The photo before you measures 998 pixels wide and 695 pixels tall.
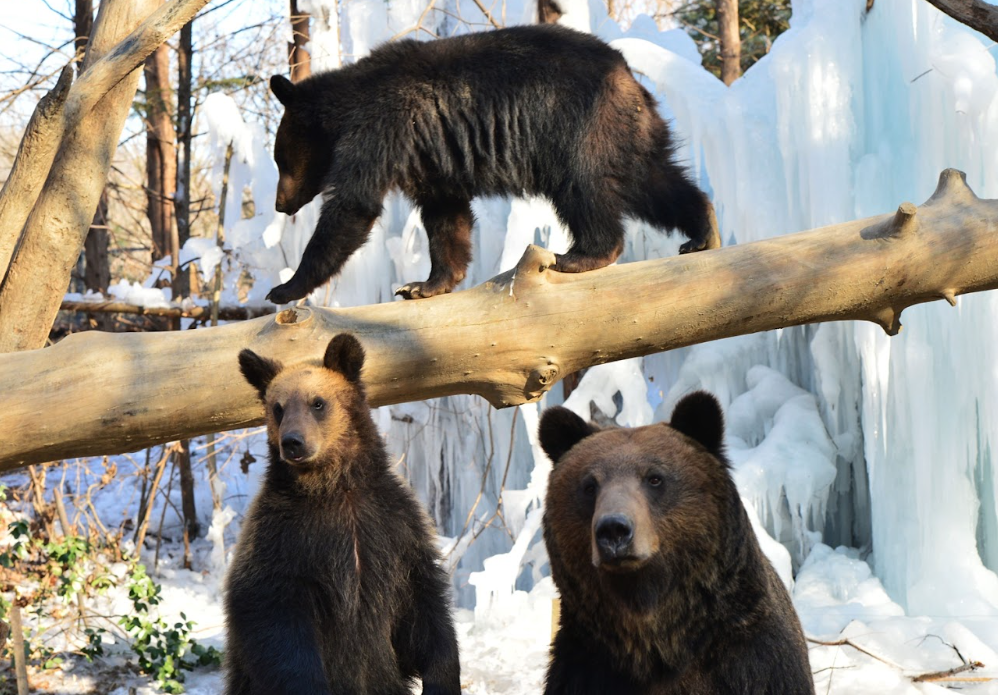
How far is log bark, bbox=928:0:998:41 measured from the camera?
4.48 meters

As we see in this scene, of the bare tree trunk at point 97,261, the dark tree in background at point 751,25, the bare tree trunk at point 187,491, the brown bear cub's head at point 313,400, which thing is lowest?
the bare tree trunk at point 187,491

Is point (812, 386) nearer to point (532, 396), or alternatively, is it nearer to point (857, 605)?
point (857, 605)

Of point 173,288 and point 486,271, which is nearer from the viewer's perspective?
point 486,271

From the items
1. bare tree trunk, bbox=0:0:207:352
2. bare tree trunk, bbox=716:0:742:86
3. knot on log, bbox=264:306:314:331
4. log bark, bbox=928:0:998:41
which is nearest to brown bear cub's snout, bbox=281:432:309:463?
knot on log, bbox=264:306:314:331

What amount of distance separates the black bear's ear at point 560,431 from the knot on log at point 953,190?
1.92 m

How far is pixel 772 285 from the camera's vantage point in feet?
13.2

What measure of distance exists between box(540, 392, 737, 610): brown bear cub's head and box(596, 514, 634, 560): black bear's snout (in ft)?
0.11

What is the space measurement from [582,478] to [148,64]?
10869 millimetres

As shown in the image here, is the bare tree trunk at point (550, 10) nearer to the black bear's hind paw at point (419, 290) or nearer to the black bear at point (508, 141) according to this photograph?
the black bear at point (508, 141)

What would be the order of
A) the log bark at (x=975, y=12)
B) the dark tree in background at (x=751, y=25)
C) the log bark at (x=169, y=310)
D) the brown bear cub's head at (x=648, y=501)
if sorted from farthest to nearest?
the dark tree in background at (x=751, y=25) < the log bark at (x=169, y=310) < the log bark at (x=975, y=12) < the brown bear cub's head at (x=648, y=501)

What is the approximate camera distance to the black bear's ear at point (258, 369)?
11.8 feet

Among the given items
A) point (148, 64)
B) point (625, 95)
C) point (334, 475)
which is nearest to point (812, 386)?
point (625, 95)

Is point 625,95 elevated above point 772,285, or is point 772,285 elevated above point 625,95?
point 625,95

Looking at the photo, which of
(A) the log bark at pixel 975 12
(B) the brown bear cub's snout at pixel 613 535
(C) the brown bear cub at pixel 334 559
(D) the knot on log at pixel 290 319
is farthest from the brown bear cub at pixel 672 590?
(A) the log bark at pixel 975 12
